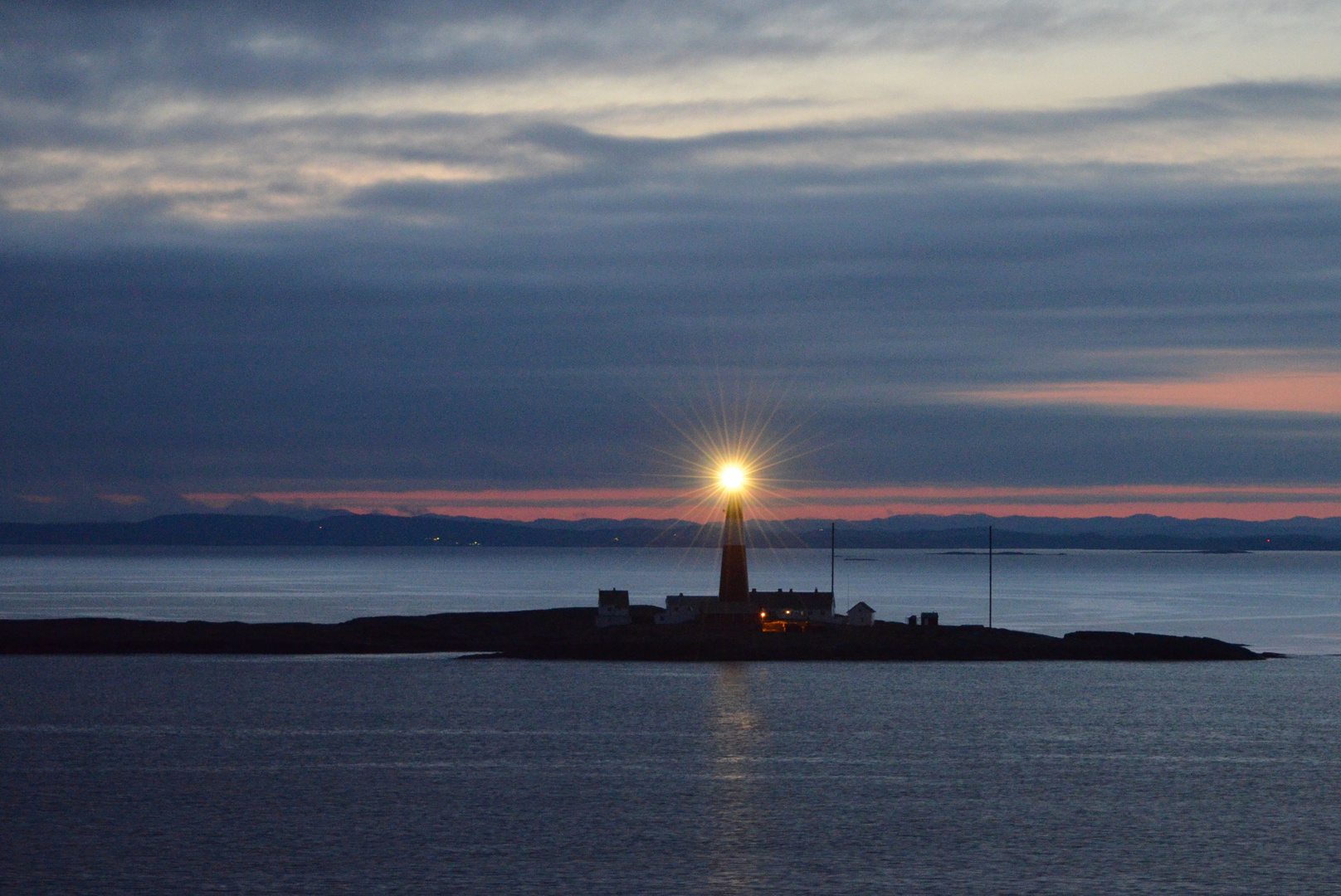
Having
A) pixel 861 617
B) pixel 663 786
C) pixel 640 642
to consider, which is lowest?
pixel 663 786

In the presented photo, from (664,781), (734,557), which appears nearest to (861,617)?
(734,557)

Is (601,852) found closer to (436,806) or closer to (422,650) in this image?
(436,806)

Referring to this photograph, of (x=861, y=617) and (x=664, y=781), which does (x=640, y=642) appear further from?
(x=664, y=781)

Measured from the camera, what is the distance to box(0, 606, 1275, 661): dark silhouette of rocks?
107 meters

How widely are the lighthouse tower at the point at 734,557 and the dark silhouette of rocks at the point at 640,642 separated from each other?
2478mm

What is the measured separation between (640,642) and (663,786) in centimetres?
5387

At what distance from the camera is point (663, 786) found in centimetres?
5462

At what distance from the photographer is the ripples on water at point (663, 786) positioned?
134 feet

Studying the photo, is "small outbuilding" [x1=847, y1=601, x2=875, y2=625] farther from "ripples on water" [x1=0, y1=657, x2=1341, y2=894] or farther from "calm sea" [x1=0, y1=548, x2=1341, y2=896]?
"ripples on water" [x1=0, y1=657, x2=1341, y2=894]

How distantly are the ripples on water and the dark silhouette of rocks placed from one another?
44.5ft

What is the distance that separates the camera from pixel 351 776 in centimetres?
5625

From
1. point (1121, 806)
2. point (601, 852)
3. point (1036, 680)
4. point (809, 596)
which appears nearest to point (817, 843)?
point (601, 852)

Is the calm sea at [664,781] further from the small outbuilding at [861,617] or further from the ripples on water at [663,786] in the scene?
the small outbuilding at [861,617]

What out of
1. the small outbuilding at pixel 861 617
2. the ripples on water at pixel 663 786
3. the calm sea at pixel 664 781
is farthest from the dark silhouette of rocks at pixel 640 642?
the ripples on water at pixel 663 786
